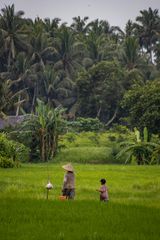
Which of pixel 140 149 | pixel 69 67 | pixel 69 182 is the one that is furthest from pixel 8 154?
pixel 69 67

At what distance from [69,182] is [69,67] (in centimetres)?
4518

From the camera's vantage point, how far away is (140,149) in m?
28.1

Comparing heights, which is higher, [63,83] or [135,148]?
[63,83]

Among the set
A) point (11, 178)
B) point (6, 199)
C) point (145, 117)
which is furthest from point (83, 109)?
point (6, 199)

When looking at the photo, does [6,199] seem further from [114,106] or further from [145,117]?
[114,106]

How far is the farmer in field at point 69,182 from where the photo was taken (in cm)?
1354

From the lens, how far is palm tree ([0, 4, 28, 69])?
51938mm

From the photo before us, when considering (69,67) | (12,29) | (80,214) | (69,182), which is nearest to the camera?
(80,214)

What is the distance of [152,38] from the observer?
209 feet

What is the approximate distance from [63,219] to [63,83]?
4332 centimetres

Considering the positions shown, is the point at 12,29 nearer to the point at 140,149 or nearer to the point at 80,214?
the point at 140,149

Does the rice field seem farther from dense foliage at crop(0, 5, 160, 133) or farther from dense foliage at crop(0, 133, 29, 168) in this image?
dense foliage at crop(0, 5, 160, 133)

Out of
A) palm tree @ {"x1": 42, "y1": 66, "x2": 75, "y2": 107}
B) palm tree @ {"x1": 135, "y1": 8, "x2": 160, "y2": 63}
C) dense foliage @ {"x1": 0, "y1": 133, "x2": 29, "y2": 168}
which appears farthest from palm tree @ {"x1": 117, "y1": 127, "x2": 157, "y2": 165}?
palm tree @ {"x1": 135, "y1": 8, "x2": 160, "y2": 63}

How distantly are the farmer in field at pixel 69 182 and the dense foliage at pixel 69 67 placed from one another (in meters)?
32.3
